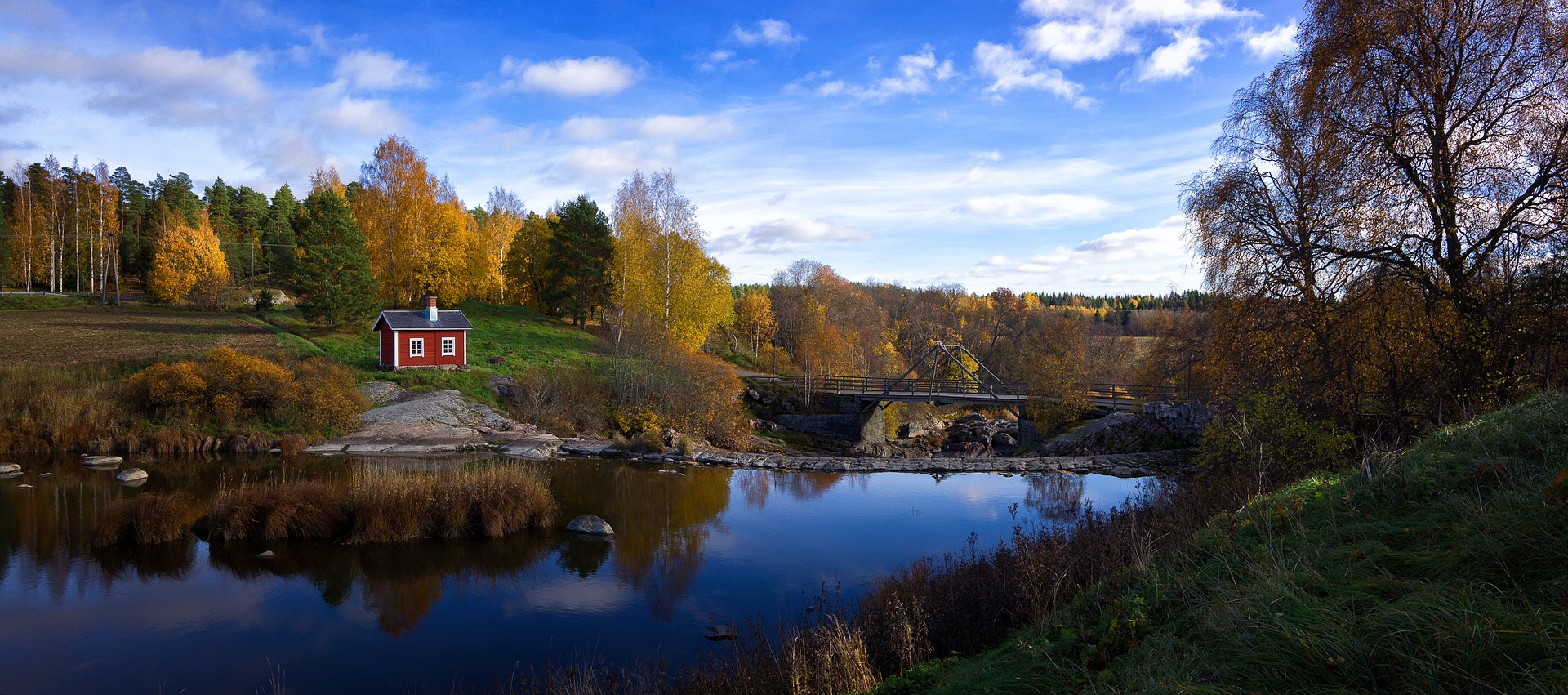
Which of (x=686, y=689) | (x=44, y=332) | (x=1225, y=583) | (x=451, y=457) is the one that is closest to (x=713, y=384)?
(x=451, y=457)

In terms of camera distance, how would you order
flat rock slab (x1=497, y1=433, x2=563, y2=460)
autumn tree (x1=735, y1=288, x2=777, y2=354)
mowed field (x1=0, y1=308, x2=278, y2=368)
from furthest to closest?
1. autumn tree (x1=735, y1=288, x2=777, y2=354)
2. mowed field (x1=0, y1=308, x2=278, y2=368)
3. flat rock slab (x1=497, y1=433, x2=563, y2=460)

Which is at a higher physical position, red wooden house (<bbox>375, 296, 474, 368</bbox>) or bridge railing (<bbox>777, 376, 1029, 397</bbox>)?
red wooden house (<bbox>375, 296, 474, 368</bbox>)

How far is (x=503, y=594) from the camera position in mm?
12109

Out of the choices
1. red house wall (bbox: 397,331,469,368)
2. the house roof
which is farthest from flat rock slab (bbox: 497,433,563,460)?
red house wall (bbox: 397,331,469,368)

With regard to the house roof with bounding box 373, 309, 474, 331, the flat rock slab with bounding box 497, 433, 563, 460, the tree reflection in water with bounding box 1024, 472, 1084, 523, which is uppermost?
the house roof with bounding box 373, 309, 474, 331

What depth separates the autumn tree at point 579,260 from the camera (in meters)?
47.7

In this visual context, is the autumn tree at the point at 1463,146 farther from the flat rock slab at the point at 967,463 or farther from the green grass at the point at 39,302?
the green grass at the point at 39,302

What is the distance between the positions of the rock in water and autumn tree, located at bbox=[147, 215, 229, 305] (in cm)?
4306

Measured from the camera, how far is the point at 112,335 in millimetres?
33594

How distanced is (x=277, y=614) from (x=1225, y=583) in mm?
12435

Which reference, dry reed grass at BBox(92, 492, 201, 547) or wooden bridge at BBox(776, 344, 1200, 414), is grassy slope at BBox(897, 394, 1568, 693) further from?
wooden bridge at BBox(776, 344, 1200, 414)

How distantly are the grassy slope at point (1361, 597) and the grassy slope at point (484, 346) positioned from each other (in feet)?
95.2

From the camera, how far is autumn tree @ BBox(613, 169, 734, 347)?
35906 mm

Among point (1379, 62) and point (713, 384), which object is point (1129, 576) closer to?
point (1379, 62)
